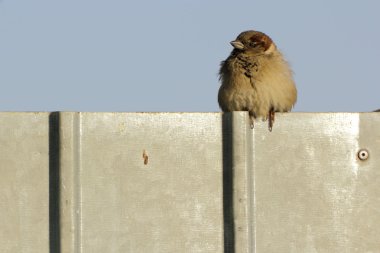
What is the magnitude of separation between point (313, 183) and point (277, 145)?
0.64 feet

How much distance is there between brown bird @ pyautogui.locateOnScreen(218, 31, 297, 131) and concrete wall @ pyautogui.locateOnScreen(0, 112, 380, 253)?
110 cm

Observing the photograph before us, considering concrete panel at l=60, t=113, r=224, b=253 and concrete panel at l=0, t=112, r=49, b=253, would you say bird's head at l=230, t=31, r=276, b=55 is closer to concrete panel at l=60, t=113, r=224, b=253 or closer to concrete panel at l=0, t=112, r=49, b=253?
concrete panel at l=60, t=113, r=224, b=253

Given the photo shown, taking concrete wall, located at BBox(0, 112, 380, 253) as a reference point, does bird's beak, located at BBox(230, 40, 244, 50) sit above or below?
above

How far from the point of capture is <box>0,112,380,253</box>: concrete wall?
2898 millimetres

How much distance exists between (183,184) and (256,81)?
5.67 ft

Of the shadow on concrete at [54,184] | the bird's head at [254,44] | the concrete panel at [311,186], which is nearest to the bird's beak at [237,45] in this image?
the bird's head at [254,44]

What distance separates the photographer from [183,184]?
2.95 meters

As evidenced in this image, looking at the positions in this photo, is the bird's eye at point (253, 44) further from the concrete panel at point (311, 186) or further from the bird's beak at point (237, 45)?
the concrete panel at point (311, 186)

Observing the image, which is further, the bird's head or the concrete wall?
the bird's head

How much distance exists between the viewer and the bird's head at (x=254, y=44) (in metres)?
5.02

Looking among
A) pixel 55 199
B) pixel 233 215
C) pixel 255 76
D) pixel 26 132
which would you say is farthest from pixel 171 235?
→ pixel 255 76

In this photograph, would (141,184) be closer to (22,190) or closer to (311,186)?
(22,190)

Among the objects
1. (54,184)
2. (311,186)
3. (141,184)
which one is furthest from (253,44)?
(54,184)

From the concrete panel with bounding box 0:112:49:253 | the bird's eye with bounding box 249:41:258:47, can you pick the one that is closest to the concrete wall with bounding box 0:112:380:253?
the concrete panel with bounding box 0:112:49:253
